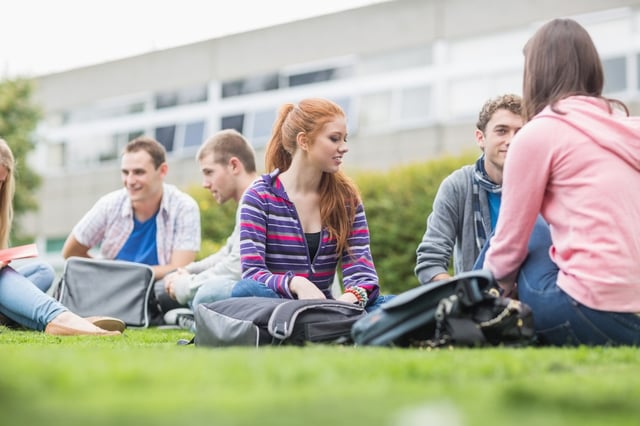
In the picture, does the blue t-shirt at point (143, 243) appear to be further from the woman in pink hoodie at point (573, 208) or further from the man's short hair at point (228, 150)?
the woman in pink hoodie at point (573, 208)

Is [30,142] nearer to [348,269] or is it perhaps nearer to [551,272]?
[348,269]

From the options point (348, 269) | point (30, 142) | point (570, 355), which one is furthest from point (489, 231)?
point (30, 142)

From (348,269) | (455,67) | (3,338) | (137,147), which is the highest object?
(455,67)

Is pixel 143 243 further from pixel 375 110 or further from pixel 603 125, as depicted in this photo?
pixel 375 110

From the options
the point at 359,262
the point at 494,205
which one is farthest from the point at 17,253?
the point at 494,205

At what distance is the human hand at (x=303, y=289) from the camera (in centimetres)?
450

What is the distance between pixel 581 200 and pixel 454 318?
2.24ft

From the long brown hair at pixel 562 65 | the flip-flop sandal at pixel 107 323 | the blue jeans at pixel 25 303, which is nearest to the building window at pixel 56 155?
the blue jeans at pixel 25 303

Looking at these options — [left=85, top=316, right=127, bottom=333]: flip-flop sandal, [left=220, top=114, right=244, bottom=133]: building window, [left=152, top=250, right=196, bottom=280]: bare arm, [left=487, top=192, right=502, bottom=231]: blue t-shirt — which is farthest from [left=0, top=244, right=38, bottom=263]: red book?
[left=220, top=114, right=244, bottom=133]: building window

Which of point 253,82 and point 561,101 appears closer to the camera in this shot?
point 561,101

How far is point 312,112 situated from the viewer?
5.08m

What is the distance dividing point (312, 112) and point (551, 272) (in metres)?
1.86

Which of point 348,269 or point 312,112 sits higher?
point 312,112

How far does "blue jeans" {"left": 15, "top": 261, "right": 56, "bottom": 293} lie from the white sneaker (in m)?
0.90
